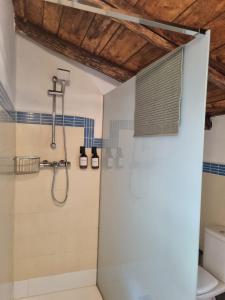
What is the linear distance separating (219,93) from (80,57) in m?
1.28

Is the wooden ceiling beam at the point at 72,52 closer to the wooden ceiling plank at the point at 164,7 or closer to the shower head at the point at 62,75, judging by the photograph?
the shower head at the point at 62,75

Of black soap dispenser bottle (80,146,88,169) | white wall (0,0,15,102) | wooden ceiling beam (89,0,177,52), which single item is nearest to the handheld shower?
black soap dispenser bottle (80,146,88,169)

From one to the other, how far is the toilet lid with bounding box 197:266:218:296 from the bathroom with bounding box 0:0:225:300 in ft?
0.28

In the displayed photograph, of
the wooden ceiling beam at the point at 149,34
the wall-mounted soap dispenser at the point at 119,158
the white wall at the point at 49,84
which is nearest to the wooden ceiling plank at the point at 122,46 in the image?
the wooden ceiling beam at the point at 149,34

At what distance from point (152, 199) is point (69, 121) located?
1.25m

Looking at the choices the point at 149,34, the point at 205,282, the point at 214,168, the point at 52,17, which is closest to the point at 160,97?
the point at 149,34

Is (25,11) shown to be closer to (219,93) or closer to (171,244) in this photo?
(219,93)

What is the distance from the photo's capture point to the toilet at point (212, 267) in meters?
1.77

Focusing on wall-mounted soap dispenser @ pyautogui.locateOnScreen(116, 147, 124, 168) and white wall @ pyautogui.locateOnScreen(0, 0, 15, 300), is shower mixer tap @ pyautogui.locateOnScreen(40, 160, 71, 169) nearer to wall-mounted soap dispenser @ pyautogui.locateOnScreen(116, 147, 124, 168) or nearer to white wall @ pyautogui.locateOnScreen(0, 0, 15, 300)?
wall-mounted soap dispenser @ pyautogui.locateOnScreen(116, 147, 124, 168)

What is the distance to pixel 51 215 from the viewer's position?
7.62 feet

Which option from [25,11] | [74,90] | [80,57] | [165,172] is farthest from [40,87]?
[165,172]

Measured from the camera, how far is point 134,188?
1.72 m

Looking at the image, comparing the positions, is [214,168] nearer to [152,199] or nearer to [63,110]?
[152,199]

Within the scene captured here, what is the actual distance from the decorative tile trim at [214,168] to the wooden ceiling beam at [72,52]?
123cm
